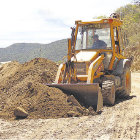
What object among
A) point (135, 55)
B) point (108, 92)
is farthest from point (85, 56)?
point (135, 55)

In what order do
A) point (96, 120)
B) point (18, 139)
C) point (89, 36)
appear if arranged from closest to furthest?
point (18, 139) → point (96, 120) → point (89, 36)

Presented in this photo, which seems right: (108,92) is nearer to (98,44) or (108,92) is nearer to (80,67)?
(80,67)

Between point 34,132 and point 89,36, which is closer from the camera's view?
point 34,132

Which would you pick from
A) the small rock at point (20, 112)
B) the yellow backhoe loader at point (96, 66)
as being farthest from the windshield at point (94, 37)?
the small rock at point (20, 112)

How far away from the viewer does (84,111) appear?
7.90 meters

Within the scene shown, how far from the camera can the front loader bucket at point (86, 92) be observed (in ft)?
26.8

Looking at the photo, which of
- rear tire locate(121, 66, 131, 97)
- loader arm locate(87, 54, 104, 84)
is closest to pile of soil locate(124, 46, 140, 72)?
rear tire locate(121, 66, 131, 97)

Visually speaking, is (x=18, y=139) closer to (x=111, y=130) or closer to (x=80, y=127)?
(x=80, y=127)

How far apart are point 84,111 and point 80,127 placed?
5.21 feet

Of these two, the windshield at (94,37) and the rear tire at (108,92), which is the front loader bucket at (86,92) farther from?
the windshield at (94,37)

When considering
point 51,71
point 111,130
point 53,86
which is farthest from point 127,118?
point 51,71

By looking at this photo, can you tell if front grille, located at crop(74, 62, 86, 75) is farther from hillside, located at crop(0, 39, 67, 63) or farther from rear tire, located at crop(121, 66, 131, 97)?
hillside, located at crop(0, 39, 67, 63)

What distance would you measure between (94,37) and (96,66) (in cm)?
140

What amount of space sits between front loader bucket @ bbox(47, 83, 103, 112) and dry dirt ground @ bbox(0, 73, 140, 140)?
1.46 feet
